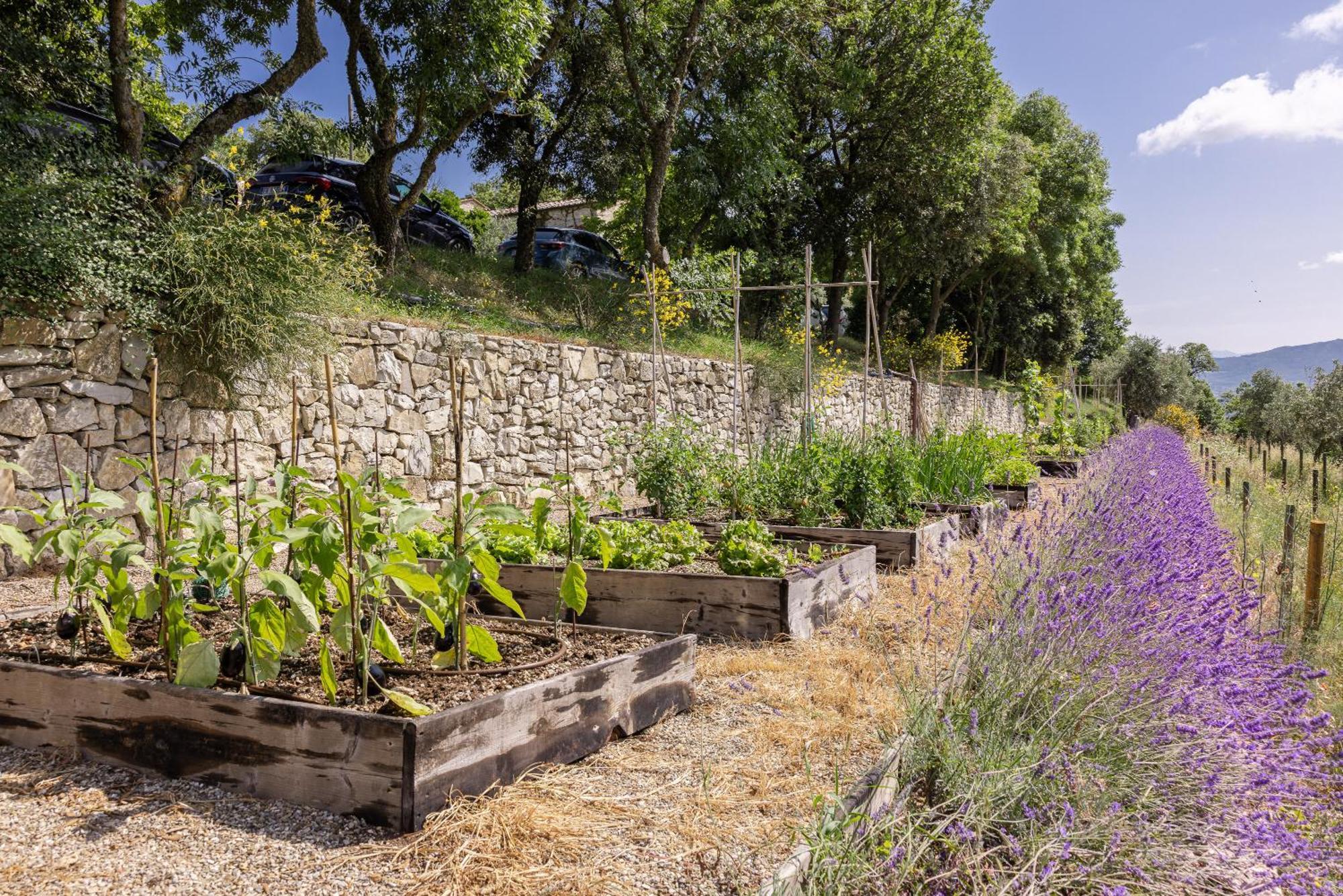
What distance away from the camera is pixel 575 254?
15.1 meters

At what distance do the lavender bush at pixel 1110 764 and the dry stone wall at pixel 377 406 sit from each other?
222cm

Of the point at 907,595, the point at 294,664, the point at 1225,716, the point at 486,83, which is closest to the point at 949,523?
the point at 907,595

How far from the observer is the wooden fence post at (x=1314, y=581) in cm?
371

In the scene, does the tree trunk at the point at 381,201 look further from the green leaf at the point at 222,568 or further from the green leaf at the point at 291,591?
the green leaf at the point at 291,591

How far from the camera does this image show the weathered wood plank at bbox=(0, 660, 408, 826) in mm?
1887

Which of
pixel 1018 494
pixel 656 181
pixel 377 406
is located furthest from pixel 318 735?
pixel 656 181

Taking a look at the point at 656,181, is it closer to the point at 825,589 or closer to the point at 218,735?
the point at 825,589

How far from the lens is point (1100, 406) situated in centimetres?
2739

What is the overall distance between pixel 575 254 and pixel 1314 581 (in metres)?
13.0

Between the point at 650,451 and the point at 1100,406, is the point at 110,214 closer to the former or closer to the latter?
the point at 650,451

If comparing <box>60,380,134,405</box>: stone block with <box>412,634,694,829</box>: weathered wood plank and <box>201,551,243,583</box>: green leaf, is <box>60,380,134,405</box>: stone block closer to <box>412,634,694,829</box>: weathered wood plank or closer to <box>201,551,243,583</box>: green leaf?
A: <box>201,551,243,583</box>: green leaf

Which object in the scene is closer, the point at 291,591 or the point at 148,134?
the point at 291,591

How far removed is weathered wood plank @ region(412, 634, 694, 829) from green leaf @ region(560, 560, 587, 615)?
0.23 meters

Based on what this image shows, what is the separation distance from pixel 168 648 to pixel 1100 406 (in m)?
29.8
